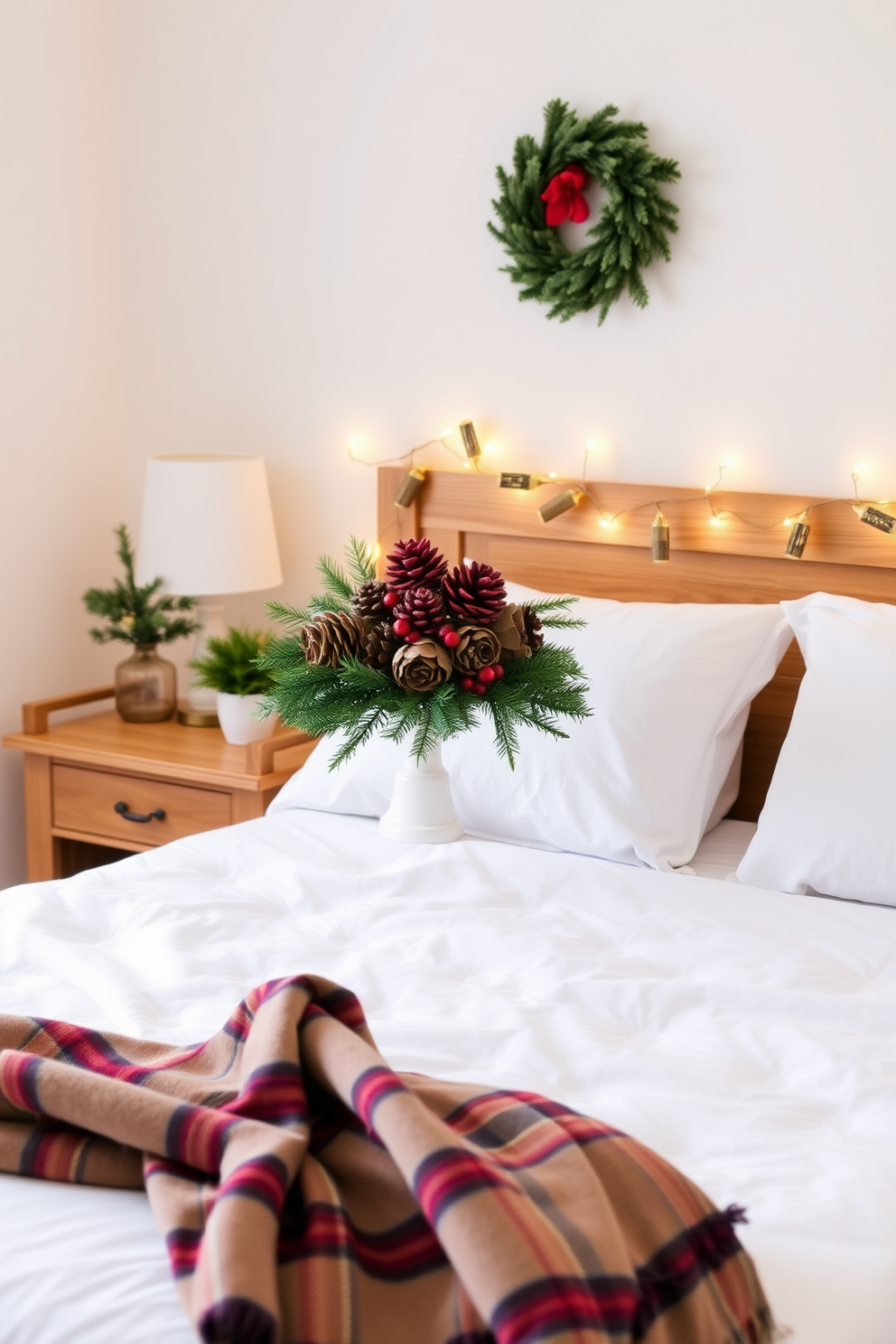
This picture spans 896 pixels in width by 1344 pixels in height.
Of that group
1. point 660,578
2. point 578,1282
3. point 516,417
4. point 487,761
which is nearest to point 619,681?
point 487,761

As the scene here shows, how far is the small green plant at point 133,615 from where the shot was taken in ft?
9.29

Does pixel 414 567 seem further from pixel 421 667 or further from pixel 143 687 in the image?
pixel 143 687

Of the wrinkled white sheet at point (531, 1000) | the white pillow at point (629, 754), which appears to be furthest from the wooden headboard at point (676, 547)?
the wrinkled white sheet at point (531, 1000)

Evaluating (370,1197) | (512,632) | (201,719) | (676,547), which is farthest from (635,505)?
(370,1197)

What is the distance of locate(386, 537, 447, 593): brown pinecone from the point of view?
196cm

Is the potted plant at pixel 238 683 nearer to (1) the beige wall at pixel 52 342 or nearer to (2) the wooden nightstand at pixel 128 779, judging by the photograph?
(2) the wooden nightstand at pixel 128 779

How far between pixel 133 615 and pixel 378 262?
2.91ft

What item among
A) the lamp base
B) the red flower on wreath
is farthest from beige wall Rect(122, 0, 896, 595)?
the lamp base

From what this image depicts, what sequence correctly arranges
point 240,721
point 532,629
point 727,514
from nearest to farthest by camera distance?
point 532,629
point 727,514
point 240,721

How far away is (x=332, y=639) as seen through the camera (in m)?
1.94

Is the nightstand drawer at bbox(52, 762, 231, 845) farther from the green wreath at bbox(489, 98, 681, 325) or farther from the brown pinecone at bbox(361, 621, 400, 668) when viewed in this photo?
the green wreath at bbox(489, 98, 681, 325)

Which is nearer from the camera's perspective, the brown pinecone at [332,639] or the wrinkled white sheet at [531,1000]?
the wrinkled white sheet at [531,1000]

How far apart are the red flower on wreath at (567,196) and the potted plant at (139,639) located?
1.09 metres

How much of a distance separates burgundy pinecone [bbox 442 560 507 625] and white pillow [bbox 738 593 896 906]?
1.63 feet
